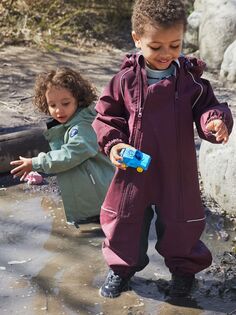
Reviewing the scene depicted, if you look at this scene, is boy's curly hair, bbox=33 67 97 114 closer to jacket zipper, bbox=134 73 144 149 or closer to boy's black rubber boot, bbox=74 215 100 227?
boy's black rubber boot, bbox=74 215 100 227

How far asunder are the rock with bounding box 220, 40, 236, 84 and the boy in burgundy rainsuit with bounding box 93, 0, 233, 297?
414cm

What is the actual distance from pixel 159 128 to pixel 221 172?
4.26 ft

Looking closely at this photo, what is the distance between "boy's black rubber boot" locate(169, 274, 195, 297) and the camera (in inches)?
138

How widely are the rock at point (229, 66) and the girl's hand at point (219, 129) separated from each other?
14.2 ft

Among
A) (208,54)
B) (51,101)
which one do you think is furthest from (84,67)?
(51,101)

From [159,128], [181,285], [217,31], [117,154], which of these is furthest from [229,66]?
[117,154]

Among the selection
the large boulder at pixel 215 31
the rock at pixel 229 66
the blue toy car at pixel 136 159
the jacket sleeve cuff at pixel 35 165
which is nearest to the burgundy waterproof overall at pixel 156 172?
the blue toy car at pixel 136 159

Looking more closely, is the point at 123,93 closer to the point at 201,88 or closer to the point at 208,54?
the point at 201,88

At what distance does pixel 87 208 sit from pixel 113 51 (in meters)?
4.63

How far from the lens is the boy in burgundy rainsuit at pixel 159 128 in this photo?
3.08 meters

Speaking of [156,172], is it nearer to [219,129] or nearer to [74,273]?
[219,129]

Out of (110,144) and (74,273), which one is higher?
(110,144)

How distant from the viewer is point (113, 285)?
11.5 feet

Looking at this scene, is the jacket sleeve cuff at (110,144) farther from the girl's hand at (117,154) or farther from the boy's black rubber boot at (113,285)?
the boy's black rubber boot at (113,285)
